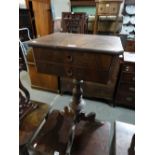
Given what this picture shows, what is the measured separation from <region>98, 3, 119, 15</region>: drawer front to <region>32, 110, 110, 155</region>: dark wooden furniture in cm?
141

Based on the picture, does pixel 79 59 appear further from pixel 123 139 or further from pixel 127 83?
pixel 127 83

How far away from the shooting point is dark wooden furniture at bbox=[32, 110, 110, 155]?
102cm

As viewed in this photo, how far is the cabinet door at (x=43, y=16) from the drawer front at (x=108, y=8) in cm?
73

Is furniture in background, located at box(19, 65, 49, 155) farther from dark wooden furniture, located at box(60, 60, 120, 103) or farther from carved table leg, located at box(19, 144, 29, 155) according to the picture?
dark wooden furniture, located at box(60, 60, 120, 103)

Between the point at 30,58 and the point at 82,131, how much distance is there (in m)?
1.24

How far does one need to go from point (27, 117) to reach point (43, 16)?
1.68 metres

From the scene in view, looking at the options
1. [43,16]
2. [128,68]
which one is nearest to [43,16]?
[43,16]

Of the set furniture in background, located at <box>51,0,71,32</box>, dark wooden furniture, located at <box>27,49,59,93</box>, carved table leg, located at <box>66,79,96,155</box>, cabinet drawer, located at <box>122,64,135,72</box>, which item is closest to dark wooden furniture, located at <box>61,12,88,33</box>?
furniture in background, located at <box>51,0,71,32</box>

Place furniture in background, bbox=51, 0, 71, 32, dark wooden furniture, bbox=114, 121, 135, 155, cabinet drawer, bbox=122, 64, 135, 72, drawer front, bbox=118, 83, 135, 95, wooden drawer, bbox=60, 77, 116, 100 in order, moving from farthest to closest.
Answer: furniture in background, bbox=51, 0, 71, 32, wooden drawer, bbox=60, 77, 116, 100, drawer front, bbox=118, 83, 135, 95, cabinet drawer, bbox=122, 64, 135, 72, dark wooden furniture, bbox=114, 121, 135, 155
